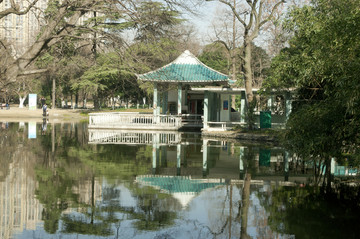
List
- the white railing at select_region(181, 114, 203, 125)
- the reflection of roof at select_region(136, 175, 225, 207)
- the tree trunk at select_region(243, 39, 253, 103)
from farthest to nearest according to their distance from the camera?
the white railing at select_region(181, 114, 203, 125)
the tree trunk at select_region(243, 39, 253, 103)
the reflection of roof at select_region(136, 175, 225, 207)

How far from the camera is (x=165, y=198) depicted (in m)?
10.1

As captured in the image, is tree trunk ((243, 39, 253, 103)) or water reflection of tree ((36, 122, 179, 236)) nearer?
water reflection of tree ((36, 122, 179, 236))

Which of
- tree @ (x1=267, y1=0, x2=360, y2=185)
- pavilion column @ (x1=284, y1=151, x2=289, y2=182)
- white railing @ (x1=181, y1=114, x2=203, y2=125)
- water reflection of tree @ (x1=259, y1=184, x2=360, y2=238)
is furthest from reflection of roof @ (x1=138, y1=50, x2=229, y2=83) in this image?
water reflection of tree @ (x1=259, y1=184, x2=360, y2=238)

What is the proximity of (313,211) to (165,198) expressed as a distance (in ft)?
10.2

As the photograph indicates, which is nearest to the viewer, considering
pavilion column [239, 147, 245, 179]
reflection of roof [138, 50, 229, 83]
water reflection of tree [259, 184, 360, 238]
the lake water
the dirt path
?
the lake water

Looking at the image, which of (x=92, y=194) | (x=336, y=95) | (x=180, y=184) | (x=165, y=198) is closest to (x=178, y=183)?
(x=180, y=184)

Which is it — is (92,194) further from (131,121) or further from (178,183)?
(131,121)

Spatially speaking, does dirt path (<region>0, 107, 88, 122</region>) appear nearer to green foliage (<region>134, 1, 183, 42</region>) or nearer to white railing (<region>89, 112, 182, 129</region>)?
white railing (<region>89, 112, 182, 129</region>)

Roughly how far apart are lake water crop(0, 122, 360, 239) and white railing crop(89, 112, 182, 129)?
14035mm

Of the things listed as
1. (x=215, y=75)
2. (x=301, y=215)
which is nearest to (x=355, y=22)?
(x=301, y=215)

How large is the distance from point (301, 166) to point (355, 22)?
7.87 meters

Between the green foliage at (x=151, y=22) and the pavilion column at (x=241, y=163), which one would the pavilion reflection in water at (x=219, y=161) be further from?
the green foliage at (x=151, y=22)

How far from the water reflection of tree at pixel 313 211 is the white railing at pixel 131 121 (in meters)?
20.6

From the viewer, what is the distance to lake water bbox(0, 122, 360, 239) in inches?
302
